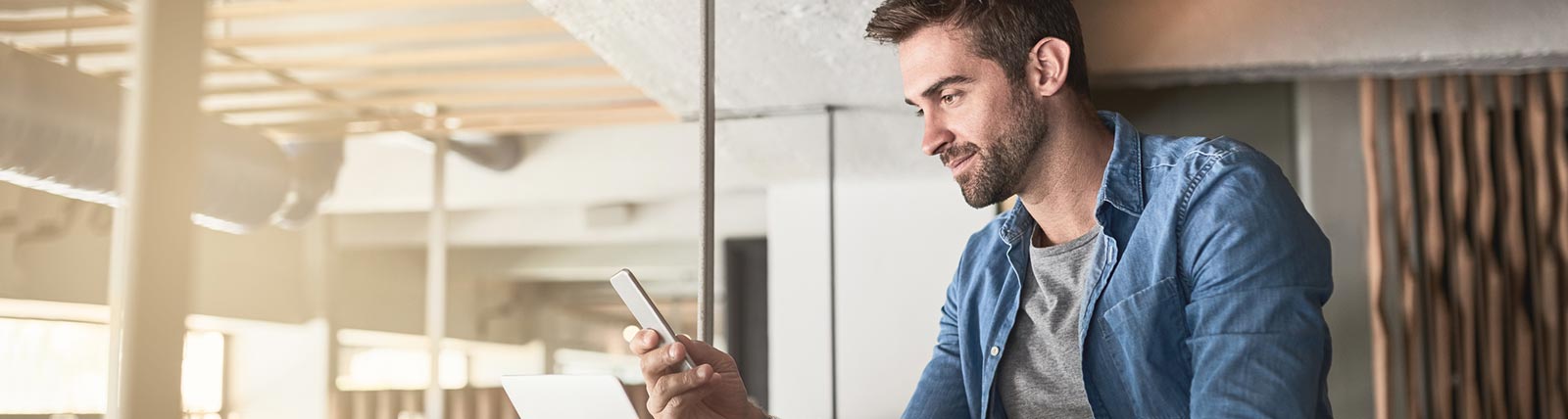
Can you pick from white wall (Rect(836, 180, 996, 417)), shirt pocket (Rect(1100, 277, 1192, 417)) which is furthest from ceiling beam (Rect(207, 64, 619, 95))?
shirt pocket (Rect(1100, 277, 1192, 417))

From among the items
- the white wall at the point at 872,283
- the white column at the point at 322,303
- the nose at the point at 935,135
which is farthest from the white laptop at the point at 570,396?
the white column at the point at 322,303

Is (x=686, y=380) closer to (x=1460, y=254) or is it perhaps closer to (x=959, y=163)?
(x=959, y=163)

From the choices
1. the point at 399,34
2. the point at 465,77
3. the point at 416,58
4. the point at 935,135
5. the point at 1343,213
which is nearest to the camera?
the point at 935,135

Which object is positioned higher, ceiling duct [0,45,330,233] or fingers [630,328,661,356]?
ceiling duct [0,45,330,233]

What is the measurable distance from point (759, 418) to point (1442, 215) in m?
2.23

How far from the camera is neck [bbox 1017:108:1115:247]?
4.54 feet

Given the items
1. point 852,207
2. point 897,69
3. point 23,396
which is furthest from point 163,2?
point 852,207

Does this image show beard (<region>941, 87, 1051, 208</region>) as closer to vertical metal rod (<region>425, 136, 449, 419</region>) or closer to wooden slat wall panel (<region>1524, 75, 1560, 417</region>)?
wooden slat wall panel (<region>1524, 75, 1560, 417</region>)

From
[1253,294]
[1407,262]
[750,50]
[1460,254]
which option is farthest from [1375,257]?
[1253,294]

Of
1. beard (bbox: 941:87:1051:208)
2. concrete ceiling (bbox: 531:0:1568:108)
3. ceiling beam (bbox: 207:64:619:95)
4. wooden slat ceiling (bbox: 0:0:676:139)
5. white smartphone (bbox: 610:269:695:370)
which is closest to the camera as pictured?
white smartphone (bbox: 610:269:695:370)

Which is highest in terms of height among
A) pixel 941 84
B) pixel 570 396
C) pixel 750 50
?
pixel 750 50

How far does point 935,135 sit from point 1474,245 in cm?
196

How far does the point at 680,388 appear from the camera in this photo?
1.07 m

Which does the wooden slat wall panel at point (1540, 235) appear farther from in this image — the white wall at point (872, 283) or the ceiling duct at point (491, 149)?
the ceiling duct at point (491, 149)
